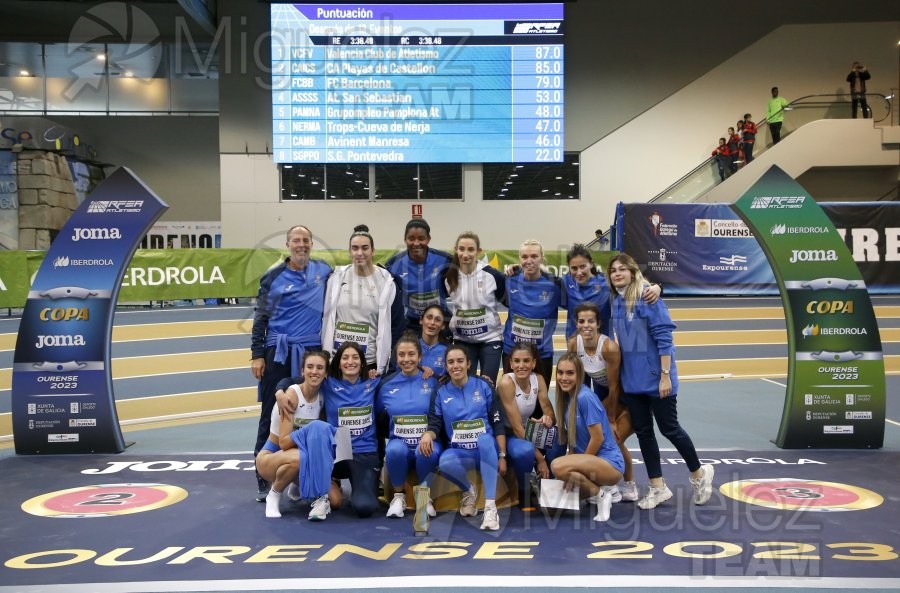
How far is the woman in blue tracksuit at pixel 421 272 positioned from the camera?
568 centimetres

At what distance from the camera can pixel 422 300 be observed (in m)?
5.81

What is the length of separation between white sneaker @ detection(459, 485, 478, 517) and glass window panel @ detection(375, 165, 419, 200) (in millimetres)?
16052

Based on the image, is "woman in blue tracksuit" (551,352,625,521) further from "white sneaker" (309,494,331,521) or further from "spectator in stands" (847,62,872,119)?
"spectator in stands" (847,62,872,119)

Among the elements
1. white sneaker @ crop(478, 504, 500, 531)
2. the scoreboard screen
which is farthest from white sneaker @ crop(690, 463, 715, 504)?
the scoreboard screen

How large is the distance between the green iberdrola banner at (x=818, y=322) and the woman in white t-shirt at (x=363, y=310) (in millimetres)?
3337

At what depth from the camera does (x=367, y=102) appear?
641 inches

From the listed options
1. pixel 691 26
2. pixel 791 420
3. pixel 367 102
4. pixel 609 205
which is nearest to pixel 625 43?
pixel 691 26

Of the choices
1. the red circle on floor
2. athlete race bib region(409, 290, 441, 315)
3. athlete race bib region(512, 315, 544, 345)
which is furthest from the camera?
athlete race bib region(409, 290, 441, 315)

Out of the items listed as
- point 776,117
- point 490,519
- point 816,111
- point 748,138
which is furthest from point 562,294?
point 816,111

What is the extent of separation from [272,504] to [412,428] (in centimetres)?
102

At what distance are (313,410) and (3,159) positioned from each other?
1827 cm

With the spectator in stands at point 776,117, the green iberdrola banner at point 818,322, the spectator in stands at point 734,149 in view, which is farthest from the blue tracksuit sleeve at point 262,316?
the spectator in stands at point 776,117

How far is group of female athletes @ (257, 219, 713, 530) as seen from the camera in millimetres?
4809

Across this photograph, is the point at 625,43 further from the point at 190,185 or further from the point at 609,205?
the point at 190,185
